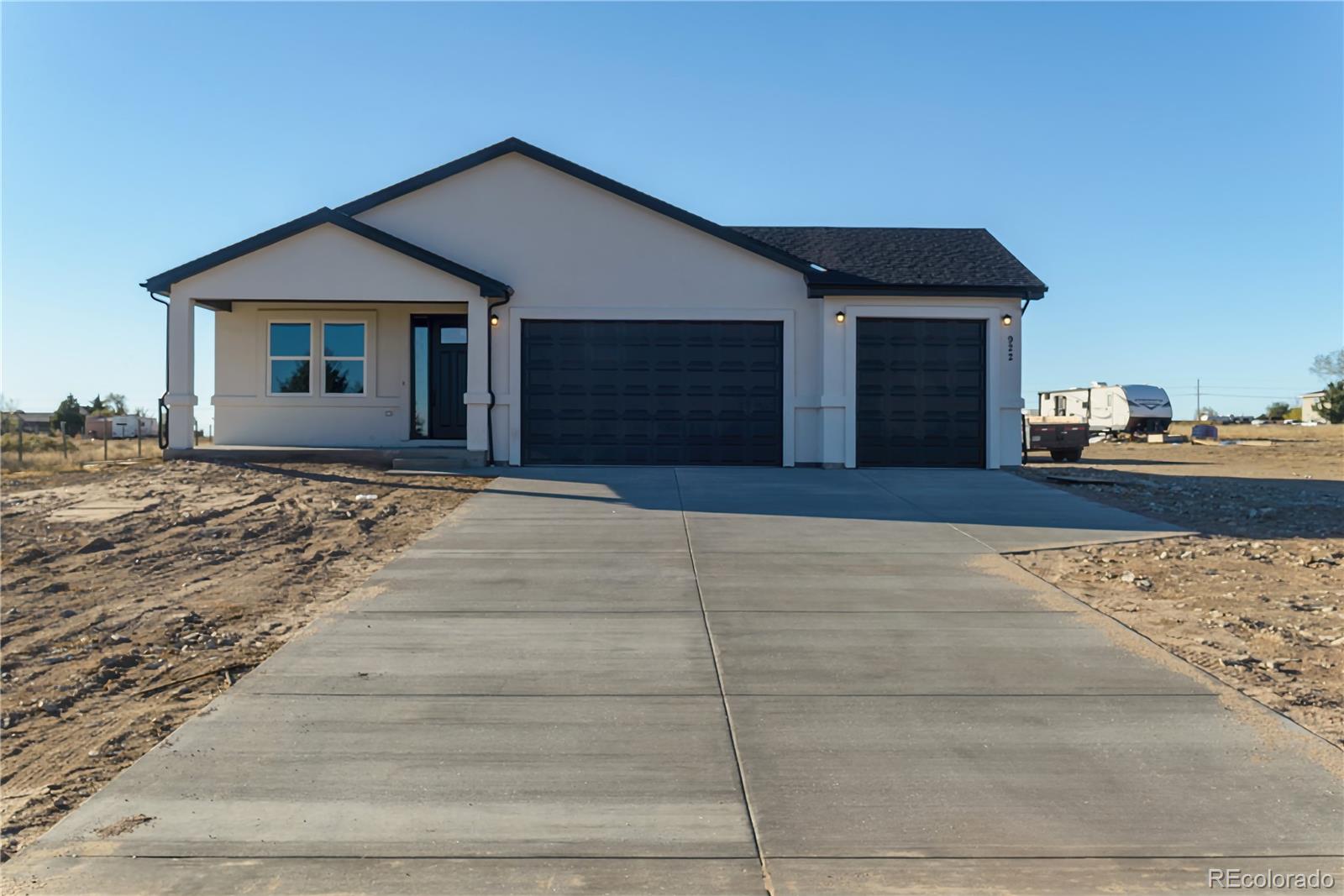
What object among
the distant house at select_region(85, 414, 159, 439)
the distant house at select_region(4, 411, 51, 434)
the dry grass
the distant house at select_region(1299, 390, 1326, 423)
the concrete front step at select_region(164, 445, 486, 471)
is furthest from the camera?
the distant house at select_region(1299, 390, 1326, 423)

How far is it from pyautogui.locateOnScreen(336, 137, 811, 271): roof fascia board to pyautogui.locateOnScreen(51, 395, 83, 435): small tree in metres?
26.1

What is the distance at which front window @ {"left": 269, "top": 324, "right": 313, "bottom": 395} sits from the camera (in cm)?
1950

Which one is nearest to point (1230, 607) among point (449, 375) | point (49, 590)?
point (49, 590)

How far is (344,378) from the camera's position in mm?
19578

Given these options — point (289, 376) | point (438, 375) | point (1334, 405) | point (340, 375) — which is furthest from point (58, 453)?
point (1334, 405)

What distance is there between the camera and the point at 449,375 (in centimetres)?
1977

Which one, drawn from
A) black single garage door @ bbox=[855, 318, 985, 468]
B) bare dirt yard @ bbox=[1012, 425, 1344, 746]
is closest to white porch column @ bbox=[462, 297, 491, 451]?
black single garage door @ bbox=[855, 318, 985, 468]

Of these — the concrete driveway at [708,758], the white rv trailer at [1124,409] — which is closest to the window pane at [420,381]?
the concrete driveway at [708,758]

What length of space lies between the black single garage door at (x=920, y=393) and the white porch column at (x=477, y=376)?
6.58 meters

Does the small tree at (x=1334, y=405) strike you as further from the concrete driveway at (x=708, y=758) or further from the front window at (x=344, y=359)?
the concrete driveway at (x=708, y=758)

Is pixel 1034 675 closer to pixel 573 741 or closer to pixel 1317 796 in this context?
pixel 1317 796

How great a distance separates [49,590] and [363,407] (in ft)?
34.5

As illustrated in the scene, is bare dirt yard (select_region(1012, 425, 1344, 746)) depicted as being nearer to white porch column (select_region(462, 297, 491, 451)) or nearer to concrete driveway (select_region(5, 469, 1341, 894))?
concrete driveway (select_region(5, 469, 1341, 894))

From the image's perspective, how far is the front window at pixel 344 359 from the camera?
19516 mm
